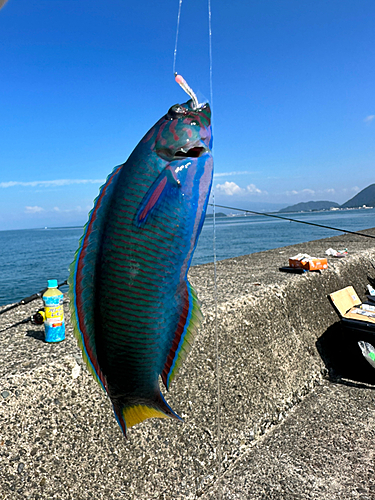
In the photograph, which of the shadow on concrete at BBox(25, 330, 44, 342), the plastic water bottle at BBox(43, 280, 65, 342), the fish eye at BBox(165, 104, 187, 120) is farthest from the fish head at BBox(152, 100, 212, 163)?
the shadow on concrete at BBox(25, 330, 44, 342)

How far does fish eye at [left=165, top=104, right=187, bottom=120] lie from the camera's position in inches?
29.7

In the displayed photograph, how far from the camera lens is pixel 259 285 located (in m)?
3.76

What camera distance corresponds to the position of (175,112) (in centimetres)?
75

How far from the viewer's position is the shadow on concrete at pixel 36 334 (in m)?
2.58

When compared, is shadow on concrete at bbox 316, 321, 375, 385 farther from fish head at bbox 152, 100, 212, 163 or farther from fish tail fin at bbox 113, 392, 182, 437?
fish head at bbox 152, 100, 212, 163

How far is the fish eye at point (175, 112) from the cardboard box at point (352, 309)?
3736mm

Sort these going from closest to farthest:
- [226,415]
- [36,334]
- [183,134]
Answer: [183,134] → [36,334] → [226,415]

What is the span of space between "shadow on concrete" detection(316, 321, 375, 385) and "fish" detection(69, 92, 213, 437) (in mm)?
3645

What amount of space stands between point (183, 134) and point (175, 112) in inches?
2.5

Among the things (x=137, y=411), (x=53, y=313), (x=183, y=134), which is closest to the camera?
(x=183, y=134)

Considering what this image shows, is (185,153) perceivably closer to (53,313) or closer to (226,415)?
(53,313)

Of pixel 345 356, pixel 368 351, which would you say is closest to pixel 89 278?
pixel 368 351

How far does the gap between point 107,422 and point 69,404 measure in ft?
0.85

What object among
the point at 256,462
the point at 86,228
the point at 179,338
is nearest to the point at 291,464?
the point at 256,462
